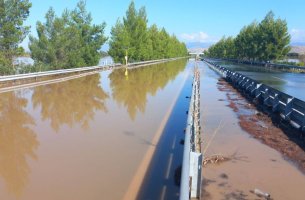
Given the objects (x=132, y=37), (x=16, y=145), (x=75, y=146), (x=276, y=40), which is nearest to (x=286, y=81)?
(x=75, y=146)

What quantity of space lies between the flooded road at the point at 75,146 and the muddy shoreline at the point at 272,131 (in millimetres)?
2907

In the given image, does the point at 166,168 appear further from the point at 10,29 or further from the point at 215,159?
the point at 10,29

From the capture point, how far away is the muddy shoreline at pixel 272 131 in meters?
8.81

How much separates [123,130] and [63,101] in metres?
6.39

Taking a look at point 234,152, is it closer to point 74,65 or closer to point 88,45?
point 74,65

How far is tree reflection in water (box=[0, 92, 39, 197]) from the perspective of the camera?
257 inches

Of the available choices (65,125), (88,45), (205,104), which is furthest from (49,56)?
(65,125)

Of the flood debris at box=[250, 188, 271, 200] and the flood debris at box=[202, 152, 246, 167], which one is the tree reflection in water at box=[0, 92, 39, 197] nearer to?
the flood debris at box=[202, 152, 246, 167]

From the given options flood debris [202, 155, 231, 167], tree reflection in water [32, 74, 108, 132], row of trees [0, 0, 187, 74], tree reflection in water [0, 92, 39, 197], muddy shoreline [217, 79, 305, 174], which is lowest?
muddy shoreline [217, 79, 305, 174]

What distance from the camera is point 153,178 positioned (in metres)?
6.76

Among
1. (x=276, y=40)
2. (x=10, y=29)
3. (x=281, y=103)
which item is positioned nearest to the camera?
(x=281, y=103)

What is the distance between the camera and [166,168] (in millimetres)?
7352

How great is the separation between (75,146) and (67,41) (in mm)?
31240

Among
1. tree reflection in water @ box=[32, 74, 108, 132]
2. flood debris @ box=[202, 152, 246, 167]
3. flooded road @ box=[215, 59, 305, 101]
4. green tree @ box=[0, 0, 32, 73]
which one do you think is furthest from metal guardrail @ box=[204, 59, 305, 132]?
green tree @ box=[0, 0, 32, 73]
